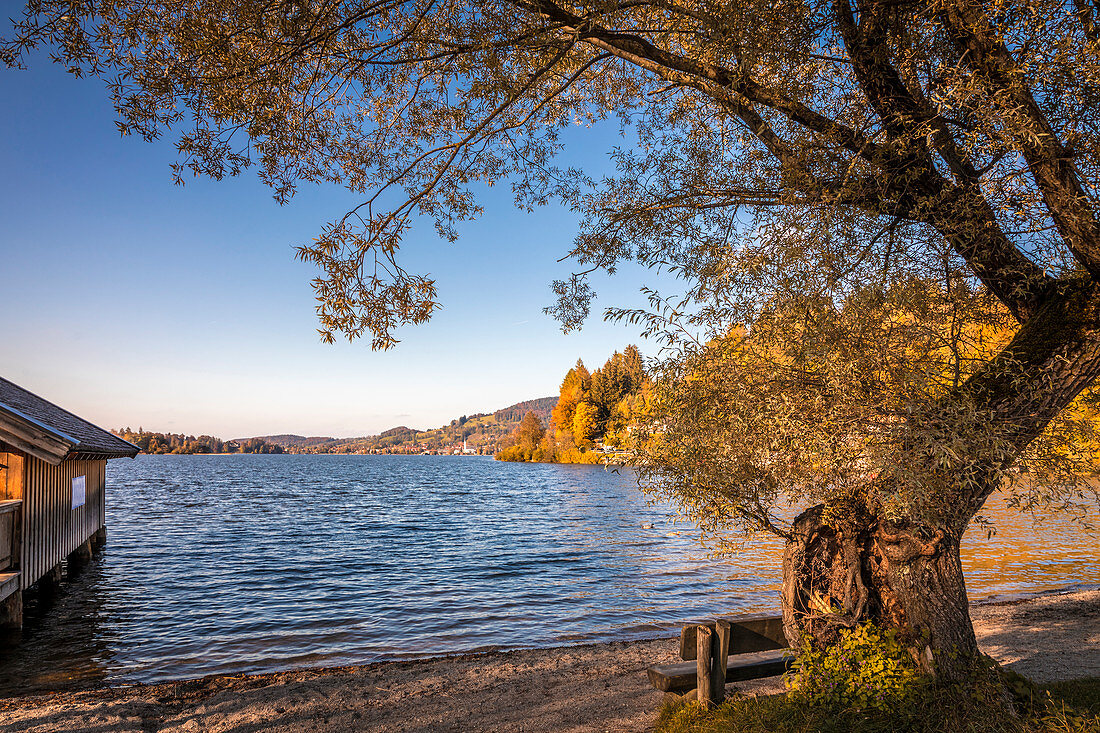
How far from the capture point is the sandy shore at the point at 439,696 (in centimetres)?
759

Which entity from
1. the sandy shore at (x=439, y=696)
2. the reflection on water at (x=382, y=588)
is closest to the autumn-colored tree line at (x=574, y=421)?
the reflection on water at (x=382, y=588)

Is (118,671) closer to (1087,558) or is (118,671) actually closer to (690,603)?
(690,603)

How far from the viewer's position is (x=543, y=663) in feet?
32.9

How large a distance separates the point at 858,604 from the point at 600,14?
584 centimetres

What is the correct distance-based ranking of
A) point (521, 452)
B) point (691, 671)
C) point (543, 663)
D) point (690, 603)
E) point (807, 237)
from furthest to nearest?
point (521, 452), point (690, 603), point (543, 663), point (691, 671), point (807, 237)

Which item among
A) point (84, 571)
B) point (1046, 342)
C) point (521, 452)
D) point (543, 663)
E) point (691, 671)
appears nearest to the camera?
point (1046, 342)

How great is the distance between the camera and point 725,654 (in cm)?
623

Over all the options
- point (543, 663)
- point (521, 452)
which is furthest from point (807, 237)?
point (521, 452)

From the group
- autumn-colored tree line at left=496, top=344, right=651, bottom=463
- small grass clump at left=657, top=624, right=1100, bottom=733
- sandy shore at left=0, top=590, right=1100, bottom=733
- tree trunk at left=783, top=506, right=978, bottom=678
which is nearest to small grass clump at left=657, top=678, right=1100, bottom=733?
small grass clump at left=657, top=624, right=1100, bottom=733

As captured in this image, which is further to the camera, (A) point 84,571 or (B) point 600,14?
(A) point 84,571

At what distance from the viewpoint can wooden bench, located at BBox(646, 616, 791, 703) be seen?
6230 millimetres

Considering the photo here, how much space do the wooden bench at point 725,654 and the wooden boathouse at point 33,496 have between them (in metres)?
11.9

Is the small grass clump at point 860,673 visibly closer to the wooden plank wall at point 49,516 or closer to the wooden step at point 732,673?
the wooden step at point 732,673

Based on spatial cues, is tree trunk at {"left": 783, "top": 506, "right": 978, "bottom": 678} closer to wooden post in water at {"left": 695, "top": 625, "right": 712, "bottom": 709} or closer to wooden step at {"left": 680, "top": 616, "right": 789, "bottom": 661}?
wooden step at {"left": 680, "top": 616, "right": 789, "bottom": 661}
